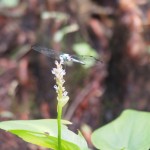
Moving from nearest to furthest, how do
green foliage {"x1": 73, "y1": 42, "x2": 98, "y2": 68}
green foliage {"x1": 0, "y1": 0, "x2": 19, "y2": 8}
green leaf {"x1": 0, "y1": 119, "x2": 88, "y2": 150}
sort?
green leaf {"x1": 0, "y1": 119, "x2": 88, "y2": 150} → green foliage {"x1": 73, "y1": 42, "x2": 98, "y2": 68} → green foliage {"x1": 0, "y1": 0, "x2": 19, "y2": 8}

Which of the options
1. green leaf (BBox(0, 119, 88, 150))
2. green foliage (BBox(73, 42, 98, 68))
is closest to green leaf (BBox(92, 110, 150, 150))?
green leaf (BBox(0, 119, 88, 150))

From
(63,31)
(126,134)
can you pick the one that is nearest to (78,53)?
(63,31)

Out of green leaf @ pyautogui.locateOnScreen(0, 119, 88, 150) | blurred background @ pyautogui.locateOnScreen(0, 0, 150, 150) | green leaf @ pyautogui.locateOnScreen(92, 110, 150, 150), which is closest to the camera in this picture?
green leaf @ pyautogui.locateOnScreen(0, 119, 88, 150)

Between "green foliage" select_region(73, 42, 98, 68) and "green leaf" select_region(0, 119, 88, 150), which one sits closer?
"green leaf" select_region(0, 119, 88, 150)

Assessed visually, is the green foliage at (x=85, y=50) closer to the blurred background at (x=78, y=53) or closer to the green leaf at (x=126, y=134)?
the blurred background at (x=78, y=53)

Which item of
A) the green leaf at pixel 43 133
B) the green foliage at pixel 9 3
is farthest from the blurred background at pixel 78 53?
the green leaf at pixel 43 133

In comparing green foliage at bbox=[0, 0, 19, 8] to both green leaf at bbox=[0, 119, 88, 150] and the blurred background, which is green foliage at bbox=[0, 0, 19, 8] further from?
green leaf at bbox=[0, 119, 88, 150]

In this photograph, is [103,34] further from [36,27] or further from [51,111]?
[51,111]

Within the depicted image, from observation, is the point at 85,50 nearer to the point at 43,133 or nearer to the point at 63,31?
the point at 63,31
